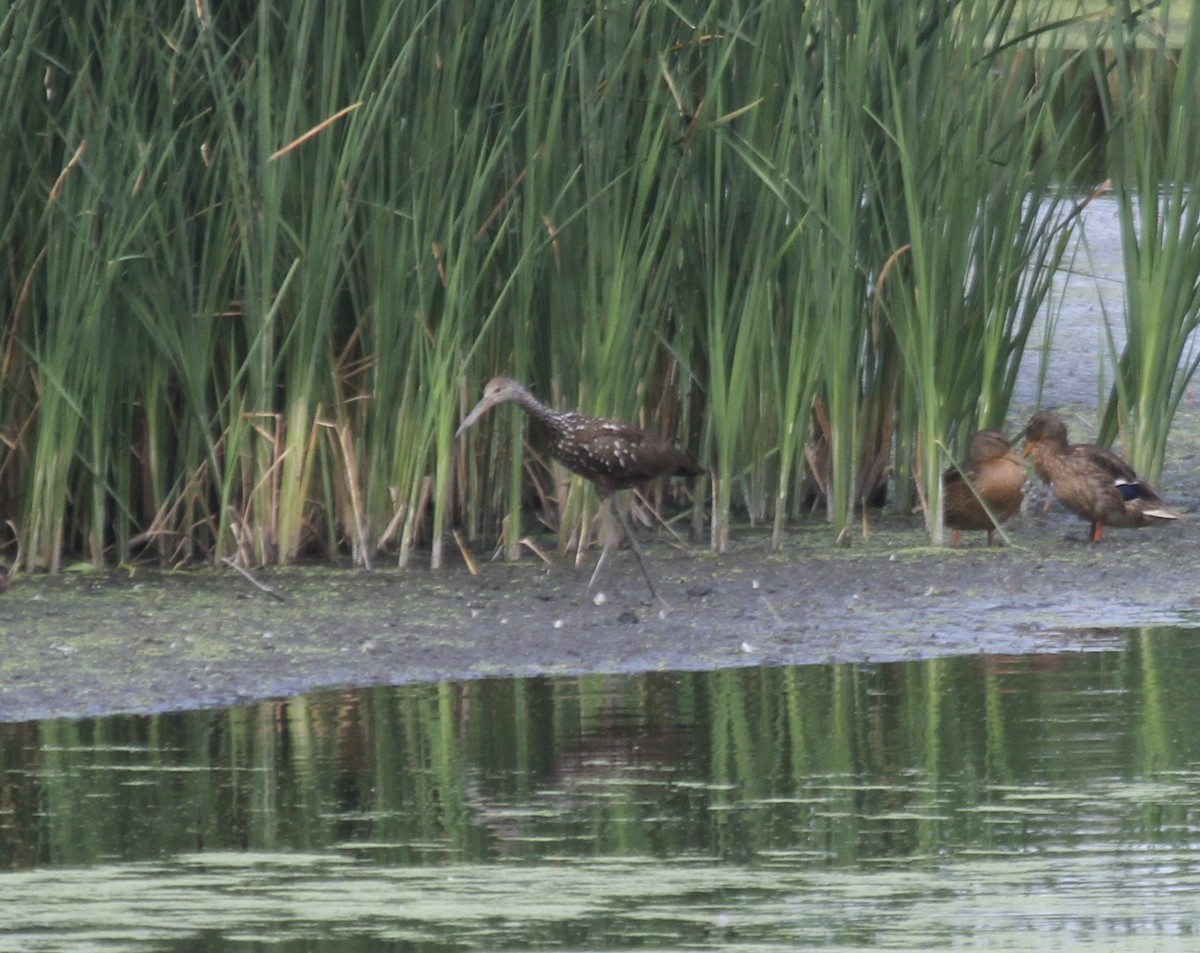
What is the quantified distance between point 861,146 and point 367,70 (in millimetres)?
1606

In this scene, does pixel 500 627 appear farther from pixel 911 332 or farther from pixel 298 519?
pixel 911 332

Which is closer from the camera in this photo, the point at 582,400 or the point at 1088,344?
the point at 582,400

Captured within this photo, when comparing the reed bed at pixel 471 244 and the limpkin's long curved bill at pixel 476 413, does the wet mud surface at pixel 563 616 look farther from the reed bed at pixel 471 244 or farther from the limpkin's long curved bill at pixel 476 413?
the limpkin's long curved bill at pixel 476 413

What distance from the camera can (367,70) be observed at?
22.9 ft

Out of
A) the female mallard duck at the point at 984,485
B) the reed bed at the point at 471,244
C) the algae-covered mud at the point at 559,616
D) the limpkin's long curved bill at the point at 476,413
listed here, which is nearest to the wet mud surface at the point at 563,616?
the algae-covered mud at the point at 559,616

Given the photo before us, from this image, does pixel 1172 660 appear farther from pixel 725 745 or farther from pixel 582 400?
pixel 582 400

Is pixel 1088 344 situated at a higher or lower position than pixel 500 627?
higher

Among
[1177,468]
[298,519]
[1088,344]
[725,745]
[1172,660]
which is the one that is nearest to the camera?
[725,745]

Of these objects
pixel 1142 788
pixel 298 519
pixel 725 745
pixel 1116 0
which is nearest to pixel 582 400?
pixel 298 519

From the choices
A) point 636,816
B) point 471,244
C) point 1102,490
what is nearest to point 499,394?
point 471,244

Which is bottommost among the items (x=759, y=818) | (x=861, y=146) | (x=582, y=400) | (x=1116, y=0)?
(x=759, y=818)

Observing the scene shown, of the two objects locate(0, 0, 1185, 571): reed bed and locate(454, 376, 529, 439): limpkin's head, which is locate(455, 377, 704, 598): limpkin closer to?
locate(454, 376, 529, 439): limpkin's head

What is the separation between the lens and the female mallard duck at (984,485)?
781cm

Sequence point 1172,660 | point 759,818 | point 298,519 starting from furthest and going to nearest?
point 298,519 < point 1172,660 < point 759,818
